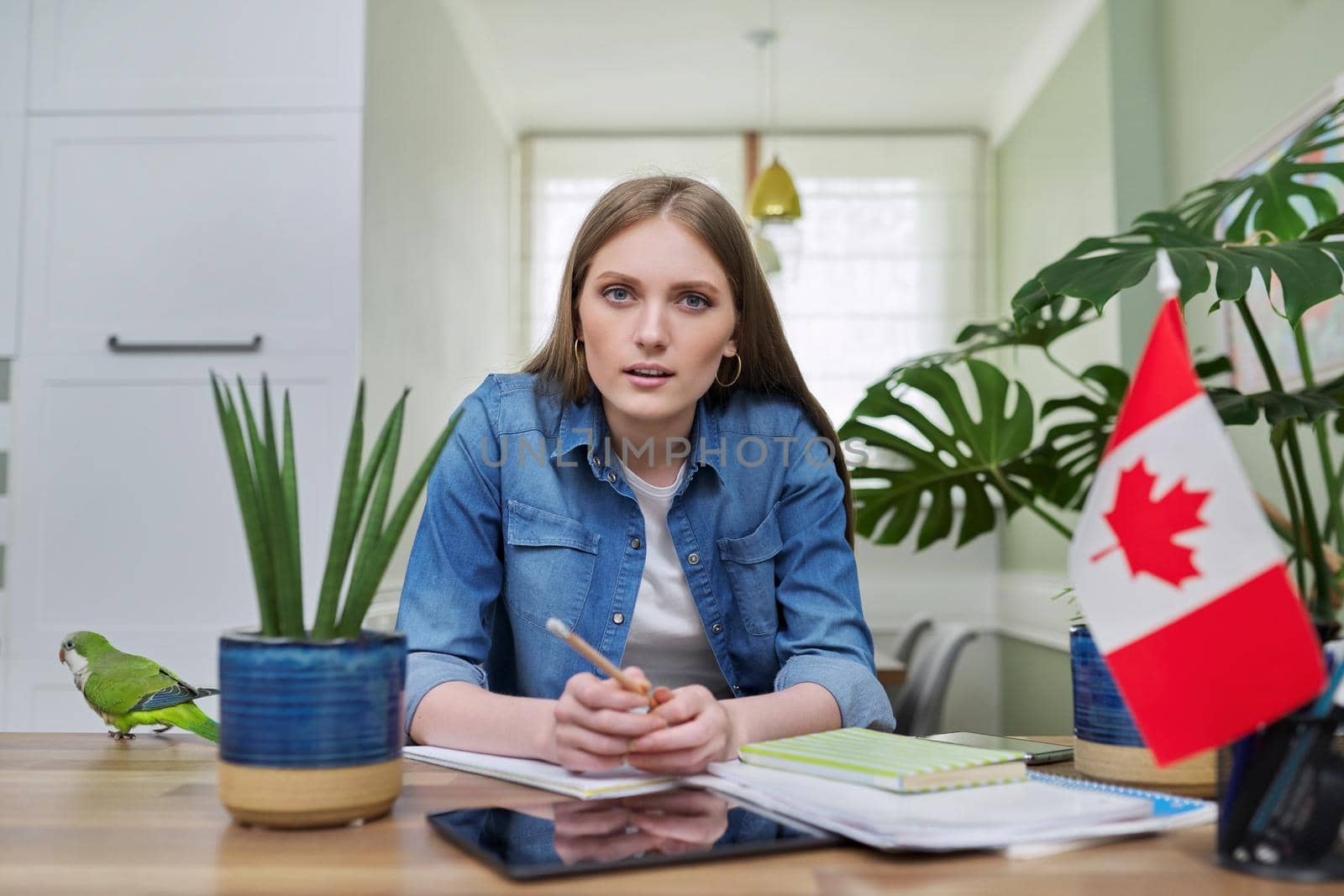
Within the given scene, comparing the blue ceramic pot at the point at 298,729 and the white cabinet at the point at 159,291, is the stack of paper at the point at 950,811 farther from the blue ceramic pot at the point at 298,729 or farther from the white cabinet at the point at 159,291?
the white cabinet at the point at 159,291

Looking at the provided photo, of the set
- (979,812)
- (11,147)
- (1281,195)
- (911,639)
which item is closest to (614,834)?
(979,812)

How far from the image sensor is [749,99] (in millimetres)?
4871

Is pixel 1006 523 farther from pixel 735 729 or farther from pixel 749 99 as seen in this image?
pixel 735 729

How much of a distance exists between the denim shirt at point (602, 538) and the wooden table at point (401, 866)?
53cm

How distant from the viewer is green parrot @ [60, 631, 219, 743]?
1045mm

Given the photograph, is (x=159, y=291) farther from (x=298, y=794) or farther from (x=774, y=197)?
(x=298, y=794)

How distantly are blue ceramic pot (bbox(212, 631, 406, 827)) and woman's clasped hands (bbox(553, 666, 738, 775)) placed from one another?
179mm

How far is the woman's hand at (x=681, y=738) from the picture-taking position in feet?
2.77

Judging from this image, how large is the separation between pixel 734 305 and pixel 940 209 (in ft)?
13.2

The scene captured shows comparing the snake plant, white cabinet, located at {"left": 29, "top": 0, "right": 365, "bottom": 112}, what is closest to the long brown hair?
the snake plant

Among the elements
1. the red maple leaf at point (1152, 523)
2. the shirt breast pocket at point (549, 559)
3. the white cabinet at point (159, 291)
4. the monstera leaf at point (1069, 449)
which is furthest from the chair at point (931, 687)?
the red maple leaf at point (1152, 523)

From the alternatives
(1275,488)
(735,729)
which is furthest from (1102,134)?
(735,729)

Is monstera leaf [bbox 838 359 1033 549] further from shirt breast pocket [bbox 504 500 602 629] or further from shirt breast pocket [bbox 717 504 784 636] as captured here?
shirt breast pocket [bbox 504 500 602 629]

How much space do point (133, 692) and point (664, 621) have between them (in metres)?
0.59
